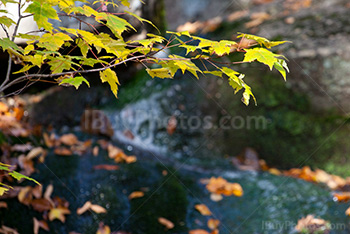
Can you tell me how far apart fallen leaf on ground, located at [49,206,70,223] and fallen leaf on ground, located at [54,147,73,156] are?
93 cm

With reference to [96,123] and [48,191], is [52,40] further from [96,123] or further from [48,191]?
[96,123]

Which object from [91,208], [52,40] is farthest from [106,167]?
[52,40]

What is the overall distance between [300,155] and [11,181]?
3.51m

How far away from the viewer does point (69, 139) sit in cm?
424

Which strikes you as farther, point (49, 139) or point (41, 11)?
point (49, 139)

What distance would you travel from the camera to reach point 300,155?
428 centimetres

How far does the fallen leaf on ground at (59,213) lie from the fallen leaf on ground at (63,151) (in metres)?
0.93

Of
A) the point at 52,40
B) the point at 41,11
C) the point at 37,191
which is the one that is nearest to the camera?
the point at 41,11

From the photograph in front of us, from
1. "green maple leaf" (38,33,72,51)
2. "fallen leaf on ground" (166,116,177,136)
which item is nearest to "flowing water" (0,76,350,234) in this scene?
"fallen leaf on ground" (166,116,177,136)

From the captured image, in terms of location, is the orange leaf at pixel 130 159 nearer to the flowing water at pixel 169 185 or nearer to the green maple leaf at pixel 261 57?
the flowing water at pixel 169 185

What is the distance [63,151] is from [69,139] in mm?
371

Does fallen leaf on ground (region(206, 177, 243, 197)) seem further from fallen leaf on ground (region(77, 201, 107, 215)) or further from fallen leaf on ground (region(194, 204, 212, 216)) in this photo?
fallen leaf on ground (region(77, 201, 107, 215))

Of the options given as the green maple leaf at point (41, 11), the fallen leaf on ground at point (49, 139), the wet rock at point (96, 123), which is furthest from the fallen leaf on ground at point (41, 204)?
the green maple leaf at point (41, 11)

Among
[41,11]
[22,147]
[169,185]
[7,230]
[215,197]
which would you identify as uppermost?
[41,11]
